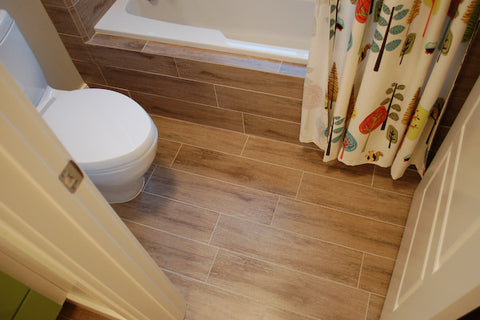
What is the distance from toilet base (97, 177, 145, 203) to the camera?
161 cm

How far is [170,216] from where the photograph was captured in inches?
65.5

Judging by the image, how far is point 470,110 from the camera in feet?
3.39

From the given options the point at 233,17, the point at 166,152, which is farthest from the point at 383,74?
the point at 233,17

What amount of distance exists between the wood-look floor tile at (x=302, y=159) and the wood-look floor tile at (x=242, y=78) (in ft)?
1.06

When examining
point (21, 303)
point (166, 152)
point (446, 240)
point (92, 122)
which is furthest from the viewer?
point (166, 152)

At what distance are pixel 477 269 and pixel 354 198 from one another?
105cm

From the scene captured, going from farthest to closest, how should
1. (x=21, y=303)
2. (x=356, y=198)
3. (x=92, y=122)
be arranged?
1. (x=356, y=198)
2. (x=92, y=122)
3. (x=21, y=303)

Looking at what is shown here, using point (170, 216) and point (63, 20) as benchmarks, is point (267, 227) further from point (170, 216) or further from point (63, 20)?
point (63, 20)

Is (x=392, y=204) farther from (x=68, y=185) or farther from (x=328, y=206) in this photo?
(x=68, y=185)

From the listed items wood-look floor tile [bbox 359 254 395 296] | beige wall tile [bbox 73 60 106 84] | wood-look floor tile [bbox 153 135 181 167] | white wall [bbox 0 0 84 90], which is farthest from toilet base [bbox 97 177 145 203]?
wood-look floor tile [bbox 359 254 395 296]

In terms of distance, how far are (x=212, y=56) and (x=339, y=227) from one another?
94 centimetres

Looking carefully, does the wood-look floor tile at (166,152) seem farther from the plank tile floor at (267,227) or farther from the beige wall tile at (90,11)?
the beige wall tile at (90,11)

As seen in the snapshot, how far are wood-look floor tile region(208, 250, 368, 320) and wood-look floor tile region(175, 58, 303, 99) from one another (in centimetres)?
75

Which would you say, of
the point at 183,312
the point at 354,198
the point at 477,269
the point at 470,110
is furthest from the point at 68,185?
the point at 354,198
